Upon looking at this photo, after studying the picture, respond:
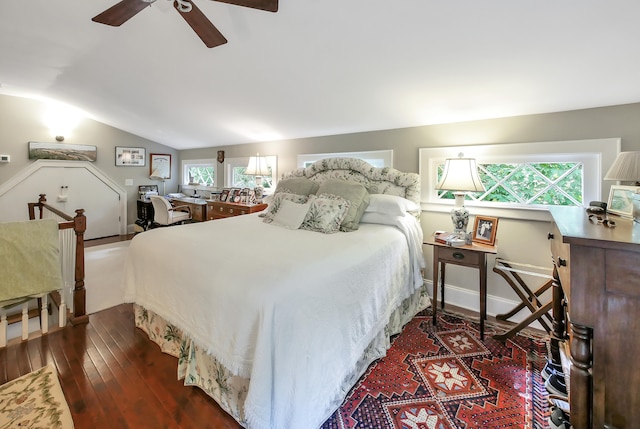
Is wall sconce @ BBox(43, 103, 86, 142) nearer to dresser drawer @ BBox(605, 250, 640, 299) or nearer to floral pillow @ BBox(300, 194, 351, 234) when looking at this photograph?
floral pillow @ BBox(300, 194, 351, 234)

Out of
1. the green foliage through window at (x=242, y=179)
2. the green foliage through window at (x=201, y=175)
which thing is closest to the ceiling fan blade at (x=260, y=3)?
the green foliage through window at (x=242, y=179)

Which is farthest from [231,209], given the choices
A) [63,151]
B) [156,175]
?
[63,151]

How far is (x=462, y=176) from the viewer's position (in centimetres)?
234

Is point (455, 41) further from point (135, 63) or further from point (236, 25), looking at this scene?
point (135, 63)

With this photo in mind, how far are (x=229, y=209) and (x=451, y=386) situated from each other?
348 centimetres

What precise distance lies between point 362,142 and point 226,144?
280cm

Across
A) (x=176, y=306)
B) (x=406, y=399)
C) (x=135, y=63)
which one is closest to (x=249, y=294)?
(x=176, y=306)

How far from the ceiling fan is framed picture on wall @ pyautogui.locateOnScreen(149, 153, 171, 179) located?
4.71 meters

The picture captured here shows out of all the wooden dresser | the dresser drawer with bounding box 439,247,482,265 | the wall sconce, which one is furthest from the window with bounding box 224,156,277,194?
the wooden dresser

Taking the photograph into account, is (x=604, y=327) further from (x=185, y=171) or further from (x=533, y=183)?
(x=185, y=171)

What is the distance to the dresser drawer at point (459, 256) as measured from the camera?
2.16m

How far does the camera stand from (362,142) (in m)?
3.34

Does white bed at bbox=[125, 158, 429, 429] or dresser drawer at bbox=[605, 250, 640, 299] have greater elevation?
dresser drawer at bbox=[605, 250, 640, 299]

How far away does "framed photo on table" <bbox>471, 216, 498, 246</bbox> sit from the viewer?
2.25m
